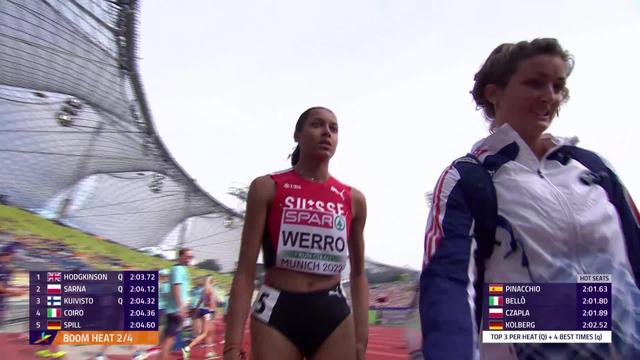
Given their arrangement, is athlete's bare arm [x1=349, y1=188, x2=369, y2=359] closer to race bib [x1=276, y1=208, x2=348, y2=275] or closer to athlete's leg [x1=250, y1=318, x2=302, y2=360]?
race bib [x1=276, y1=208, x2=348, y2=275]

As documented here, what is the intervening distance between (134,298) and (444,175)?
12.2 ft

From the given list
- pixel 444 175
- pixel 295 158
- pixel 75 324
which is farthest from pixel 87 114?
pixel 444 175

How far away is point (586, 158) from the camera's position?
1.13 metres

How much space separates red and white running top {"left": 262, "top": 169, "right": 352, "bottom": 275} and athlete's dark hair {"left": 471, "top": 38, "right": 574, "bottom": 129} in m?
1.02

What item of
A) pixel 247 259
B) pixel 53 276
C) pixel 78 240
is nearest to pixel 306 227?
pixel 247 259

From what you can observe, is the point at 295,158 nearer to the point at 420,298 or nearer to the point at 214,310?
the point at 420,298

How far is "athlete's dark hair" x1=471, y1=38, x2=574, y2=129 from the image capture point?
1115mm

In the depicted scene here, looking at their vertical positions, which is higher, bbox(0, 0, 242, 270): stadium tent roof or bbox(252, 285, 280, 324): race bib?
bbox(0, 0, 242, 270): stadium tent roof

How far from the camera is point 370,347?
7.30m
